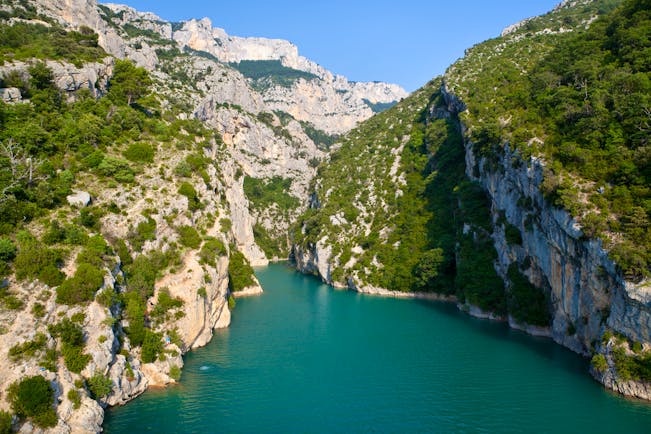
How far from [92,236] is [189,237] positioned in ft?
32.5

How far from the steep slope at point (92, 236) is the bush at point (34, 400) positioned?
0.05 metres

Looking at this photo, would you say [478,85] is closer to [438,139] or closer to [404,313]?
[438,139]

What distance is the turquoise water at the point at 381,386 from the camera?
997 inches

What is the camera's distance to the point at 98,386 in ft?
78.9

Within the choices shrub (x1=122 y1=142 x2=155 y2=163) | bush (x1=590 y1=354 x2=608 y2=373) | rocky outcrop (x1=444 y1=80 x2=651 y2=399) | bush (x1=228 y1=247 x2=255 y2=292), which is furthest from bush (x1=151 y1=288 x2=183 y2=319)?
rocky outcrop (x1=444 y1=80 x2=651 y2=399)

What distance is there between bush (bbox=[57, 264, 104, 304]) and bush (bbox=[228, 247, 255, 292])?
36.3 meters

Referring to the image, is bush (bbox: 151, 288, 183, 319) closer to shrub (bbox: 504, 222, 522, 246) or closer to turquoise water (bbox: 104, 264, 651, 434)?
turquoise water (bbox: 104, 264, 651, 434)

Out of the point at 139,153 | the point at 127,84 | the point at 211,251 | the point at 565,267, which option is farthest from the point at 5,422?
the point at 127,84

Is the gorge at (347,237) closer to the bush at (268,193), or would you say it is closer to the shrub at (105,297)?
the shrub at (105,297)

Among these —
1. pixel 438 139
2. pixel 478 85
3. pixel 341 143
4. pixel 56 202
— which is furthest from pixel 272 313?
pixel 341 143

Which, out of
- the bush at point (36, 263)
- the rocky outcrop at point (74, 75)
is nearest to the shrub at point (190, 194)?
the bush at point (36, 263)

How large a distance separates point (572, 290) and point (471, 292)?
1608 cm

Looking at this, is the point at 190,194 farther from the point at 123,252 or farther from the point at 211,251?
the point at 123,252

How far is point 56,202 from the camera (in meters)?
32.4
